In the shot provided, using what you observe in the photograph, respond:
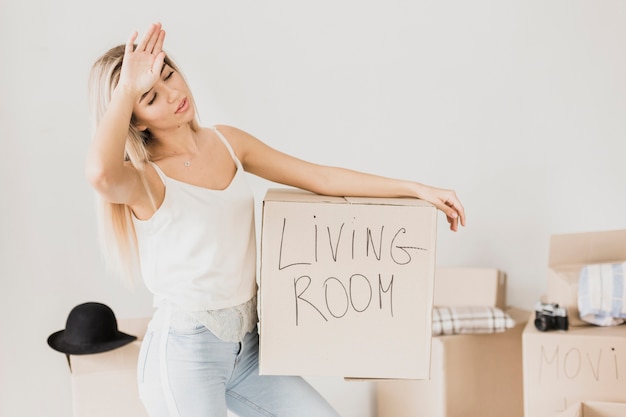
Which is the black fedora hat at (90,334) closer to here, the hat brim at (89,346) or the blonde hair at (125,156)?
the hat brim at (89,346)

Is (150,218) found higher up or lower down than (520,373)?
higher up

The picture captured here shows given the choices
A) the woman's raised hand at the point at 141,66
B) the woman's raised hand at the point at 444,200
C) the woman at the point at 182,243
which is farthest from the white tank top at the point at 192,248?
the woman's raised hand at the point at 444,200

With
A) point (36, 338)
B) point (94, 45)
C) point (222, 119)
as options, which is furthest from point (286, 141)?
point (36, 338)

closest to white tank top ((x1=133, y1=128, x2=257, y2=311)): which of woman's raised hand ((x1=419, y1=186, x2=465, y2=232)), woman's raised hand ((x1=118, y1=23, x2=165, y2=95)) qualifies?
woman's raised hand ((x1=118, y1=23, x2=165, y2=95))

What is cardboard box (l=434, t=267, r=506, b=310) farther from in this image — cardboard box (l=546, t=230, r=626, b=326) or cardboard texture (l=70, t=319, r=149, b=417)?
cardboard texture (l=70, t=319, r=149, b=417)

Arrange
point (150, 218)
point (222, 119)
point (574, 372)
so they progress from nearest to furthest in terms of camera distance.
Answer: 1. point (150, 218)
2. point (574, 372)
3. point (222, 119)

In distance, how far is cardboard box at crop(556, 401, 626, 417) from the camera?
1.56 meters

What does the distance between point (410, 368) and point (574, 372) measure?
0.70m

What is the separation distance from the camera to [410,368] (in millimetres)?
1209

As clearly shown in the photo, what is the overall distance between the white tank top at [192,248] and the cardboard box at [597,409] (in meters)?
0.82

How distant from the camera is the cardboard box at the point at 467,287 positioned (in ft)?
6.91

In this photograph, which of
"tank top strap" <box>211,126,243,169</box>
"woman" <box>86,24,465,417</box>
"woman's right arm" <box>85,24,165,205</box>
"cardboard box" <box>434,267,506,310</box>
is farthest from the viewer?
"cardboard box" <box>434,267,506,310</box>

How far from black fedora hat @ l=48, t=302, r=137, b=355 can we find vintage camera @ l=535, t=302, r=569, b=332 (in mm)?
984

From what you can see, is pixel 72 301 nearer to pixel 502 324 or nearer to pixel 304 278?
pixel 304 278
